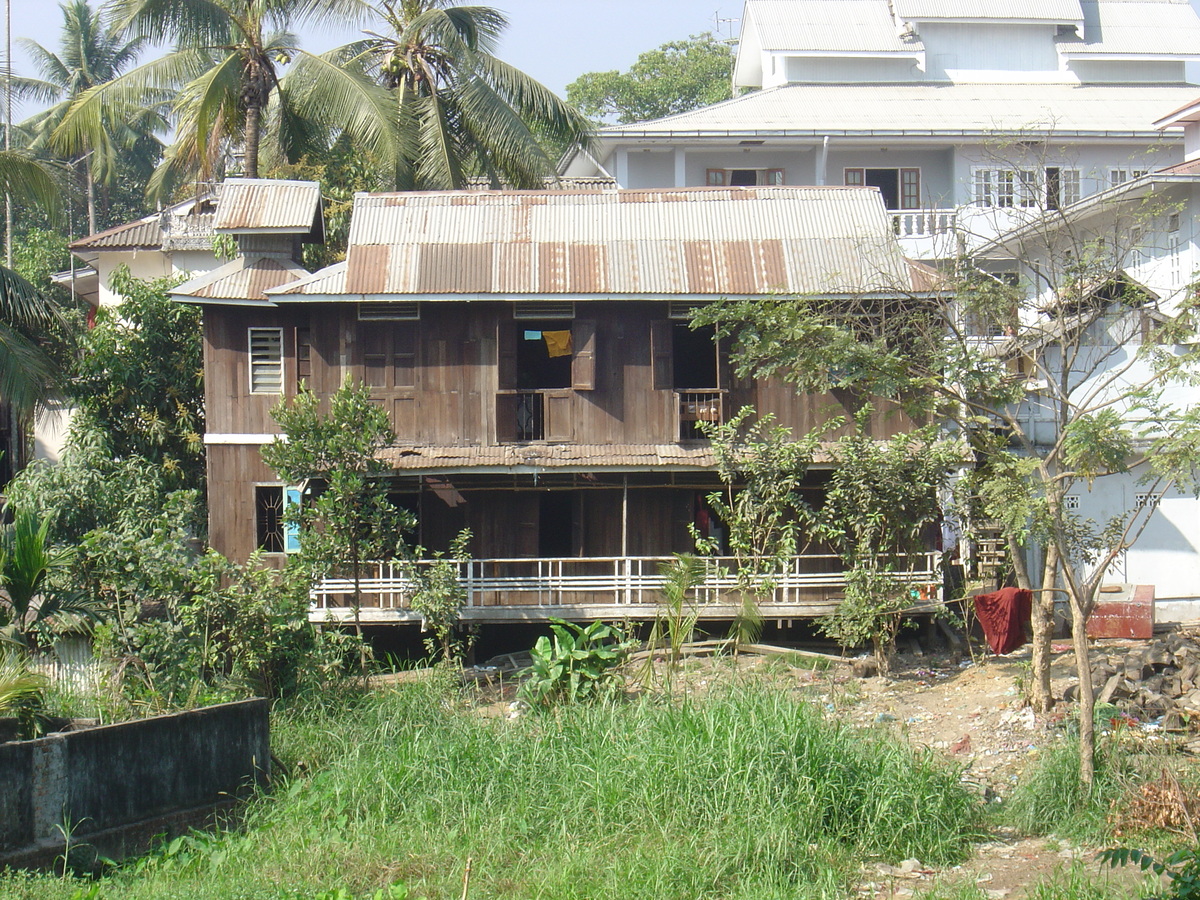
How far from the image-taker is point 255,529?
58.2ft

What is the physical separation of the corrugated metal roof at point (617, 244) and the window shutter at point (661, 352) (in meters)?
0.64

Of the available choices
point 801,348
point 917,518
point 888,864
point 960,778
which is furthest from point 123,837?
point 917,518

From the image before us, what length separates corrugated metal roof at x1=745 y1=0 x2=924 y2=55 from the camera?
28.0 meters

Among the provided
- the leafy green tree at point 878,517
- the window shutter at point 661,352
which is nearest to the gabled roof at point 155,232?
the window shutter at point 661,352

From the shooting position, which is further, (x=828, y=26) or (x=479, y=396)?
(x=828, y=26)

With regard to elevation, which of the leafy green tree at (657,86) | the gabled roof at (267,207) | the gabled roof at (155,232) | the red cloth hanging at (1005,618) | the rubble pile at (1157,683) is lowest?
the rubble pile at (1157,683)

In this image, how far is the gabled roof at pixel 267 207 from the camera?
18.1 metres

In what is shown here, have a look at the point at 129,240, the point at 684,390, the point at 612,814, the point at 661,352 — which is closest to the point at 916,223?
the point at 661,352

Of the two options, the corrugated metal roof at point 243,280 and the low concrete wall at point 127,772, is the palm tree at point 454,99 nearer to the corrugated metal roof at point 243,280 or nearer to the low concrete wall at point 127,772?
the corrugated metal roof at point 243,280

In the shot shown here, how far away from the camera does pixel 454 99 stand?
73.2 feet

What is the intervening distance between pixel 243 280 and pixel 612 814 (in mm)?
10926

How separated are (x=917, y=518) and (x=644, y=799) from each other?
7.20 m

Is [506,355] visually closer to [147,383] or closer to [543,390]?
[543,390]

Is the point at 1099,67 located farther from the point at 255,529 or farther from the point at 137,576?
the point at 137,576
